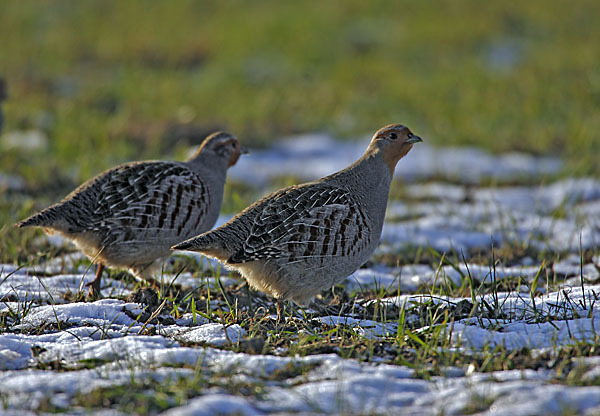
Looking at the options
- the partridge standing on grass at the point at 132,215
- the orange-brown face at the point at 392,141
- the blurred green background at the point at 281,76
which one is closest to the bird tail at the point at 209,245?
the partridge standing on grass at the point at 132,215

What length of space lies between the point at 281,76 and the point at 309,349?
9.86 meters

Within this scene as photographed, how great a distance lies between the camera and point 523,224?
658 cm

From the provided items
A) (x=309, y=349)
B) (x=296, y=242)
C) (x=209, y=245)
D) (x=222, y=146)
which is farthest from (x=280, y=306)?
(x=222, y=146)

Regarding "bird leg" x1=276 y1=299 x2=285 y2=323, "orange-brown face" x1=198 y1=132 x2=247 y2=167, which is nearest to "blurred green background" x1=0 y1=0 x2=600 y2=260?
"orange-brown face" x1=198 y1=132 x2=247 y2=167

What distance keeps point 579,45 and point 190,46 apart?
7635 millimetres

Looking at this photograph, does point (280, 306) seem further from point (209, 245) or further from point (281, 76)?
point (281, 76)

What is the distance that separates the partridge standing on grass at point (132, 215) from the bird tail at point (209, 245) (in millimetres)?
781

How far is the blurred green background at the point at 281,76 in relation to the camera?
9172 mm

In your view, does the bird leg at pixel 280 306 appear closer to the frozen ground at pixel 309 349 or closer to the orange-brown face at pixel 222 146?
the frozen ground at pixel 309 349

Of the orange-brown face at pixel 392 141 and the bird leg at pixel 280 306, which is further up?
the orange-brown face at pixel 392 141

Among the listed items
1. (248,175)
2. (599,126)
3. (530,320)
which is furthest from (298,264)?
(599,126)

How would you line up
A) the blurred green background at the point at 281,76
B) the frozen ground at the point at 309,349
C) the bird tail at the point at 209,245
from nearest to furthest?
the frozen ground at the point at 309,349, the bird tail at the point at 209,245, the blurred green background at the point at 281,76

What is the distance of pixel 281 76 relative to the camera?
1273 centimetres

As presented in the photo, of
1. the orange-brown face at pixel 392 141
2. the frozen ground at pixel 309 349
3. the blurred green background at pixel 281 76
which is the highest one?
the blurred green background at pixel 281 76
